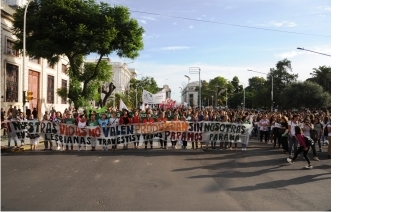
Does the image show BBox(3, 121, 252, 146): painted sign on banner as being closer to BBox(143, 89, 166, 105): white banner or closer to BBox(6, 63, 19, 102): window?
BBox(143, 89, 166, 105): white banner

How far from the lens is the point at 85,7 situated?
1101 inches

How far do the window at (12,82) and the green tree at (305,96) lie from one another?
3786cm

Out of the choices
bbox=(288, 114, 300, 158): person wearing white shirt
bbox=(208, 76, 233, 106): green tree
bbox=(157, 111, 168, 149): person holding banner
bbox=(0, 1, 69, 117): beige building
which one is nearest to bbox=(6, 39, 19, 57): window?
bbox=(0, 1, 69, 117): beige building

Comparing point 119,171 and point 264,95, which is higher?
point 264,95

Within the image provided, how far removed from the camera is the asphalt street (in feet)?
23.7

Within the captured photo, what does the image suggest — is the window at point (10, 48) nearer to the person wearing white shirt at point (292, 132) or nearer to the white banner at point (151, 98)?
the white banner at point (151, 98)

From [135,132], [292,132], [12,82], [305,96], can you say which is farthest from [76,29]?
[305,96]

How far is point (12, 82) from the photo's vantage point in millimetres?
29984

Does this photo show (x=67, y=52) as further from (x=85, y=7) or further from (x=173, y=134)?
(x=173, y=134)

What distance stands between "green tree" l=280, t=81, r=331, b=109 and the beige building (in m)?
33.2

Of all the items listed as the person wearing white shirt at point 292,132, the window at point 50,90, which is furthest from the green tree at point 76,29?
the person wearing white shirt at point 292,132

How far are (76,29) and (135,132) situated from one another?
541 inches

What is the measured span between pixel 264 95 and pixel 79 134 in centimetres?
6258
